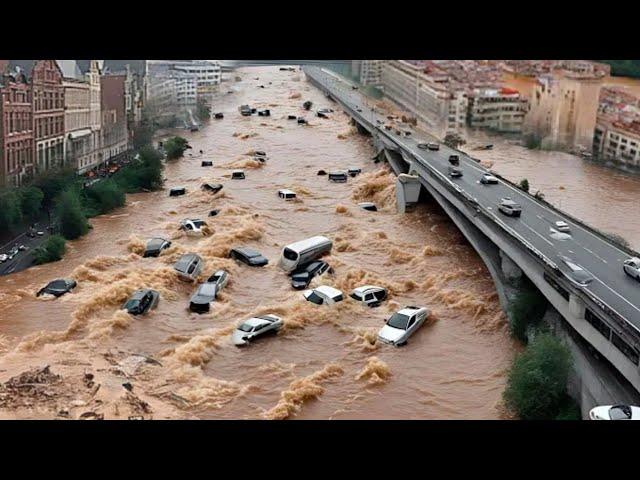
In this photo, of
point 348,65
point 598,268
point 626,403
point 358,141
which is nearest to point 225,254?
point 598,268

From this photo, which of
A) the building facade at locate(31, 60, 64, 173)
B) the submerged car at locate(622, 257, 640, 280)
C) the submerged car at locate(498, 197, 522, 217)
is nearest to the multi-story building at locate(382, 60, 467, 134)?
the building facade at locate(31, 60, 64, 173)

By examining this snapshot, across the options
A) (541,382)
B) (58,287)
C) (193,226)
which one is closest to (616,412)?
(541,382)

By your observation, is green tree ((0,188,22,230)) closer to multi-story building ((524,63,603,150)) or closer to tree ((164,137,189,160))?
tree ((164,137,189,160))

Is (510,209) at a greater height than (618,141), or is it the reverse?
(510,209)

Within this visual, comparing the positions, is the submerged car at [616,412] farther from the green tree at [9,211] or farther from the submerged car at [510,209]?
the green tree at [9,211]

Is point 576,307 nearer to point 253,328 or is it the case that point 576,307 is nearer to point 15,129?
point 253,328
